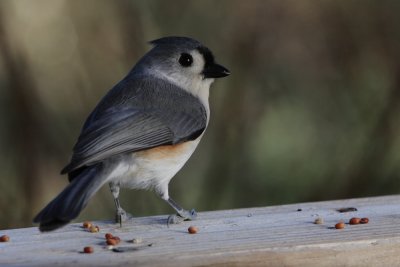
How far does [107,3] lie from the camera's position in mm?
6363

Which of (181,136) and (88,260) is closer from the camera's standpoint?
(88,260)

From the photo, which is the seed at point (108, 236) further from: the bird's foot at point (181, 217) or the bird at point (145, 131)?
the bird's foot at point (181, 217)

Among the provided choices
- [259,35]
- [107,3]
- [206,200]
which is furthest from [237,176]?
[107,3]

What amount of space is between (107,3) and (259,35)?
1.23 meters

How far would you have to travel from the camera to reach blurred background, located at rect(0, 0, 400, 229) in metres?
6.15

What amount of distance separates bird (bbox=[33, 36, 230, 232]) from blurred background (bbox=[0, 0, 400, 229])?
1.37 meters

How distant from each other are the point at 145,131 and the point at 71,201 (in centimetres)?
84

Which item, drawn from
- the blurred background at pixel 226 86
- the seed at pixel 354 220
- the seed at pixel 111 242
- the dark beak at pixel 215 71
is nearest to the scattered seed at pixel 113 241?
the seed at pixel 111 242

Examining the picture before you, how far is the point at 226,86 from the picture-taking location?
6383mm

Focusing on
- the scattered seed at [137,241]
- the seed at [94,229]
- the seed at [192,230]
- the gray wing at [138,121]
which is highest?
the gray wing at [138,121]

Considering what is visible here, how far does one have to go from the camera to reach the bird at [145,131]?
146 inches

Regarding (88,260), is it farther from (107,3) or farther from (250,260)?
(107,3)

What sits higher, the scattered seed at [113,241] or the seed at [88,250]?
the seed at [88,250]

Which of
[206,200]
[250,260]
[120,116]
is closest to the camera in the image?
[250,260]
